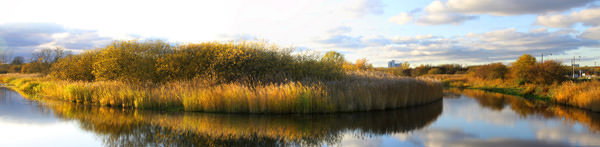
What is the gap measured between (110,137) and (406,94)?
430 inches

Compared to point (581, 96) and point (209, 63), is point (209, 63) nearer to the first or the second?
point (209, 63)

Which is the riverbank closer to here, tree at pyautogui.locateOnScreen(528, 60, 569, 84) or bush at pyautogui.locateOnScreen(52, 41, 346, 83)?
tree at pyautogui.locateOnScreen(528, 60, 569, 84)

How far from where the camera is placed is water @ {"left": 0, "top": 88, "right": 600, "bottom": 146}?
301 inches

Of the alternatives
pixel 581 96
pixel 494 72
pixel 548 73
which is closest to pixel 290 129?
pixel 581 96

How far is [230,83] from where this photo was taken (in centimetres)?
1583

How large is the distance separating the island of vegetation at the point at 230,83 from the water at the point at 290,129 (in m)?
0.75

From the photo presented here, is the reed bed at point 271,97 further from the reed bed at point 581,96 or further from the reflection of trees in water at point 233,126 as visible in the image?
the reed bed at point 581,96

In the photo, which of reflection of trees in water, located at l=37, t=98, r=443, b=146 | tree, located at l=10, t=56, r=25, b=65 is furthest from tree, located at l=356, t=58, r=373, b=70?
tree, located at l=10, t=56, r=25, b=65

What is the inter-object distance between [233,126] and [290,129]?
1.54 metres

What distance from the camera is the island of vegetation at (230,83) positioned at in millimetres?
12016

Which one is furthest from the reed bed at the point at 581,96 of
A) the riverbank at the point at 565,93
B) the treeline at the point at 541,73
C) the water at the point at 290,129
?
the treeline at the point at 541,73

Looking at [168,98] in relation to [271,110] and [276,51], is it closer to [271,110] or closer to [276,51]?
[271,110]

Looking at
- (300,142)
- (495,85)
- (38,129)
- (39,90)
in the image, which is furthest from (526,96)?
(39,90)

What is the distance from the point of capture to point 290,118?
35.2 feet
